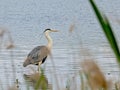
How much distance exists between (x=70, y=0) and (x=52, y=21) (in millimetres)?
10181

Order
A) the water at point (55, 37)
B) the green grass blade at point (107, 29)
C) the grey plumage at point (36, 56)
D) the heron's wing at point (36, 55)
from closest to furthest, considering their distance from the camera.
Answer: the green grass blade at point (107, 29), the water at point (55, 37), the grey plumage at point (36, 56), the heron's wing at point (36, 55)

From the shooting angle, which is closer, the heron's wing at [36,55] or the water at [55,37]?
the water at [55,37]

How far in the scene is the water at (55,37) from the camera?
6594mm

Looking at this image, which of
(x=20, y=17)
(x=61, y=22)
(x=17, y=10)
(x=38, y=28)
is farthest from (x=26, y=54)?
(x=17, y=10)

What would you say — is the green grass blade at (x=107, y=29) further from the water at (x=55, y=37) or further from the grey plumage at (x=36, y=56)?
the grey plumage at (x=36, y=56)

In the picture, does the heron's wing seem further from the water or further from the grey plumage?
the water

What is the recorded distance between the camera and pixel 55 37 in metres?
12.3

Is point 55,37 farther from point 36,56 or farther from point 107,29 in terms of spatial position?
point 107,29

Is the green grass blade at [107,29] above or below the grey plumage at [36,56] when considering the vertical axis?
below

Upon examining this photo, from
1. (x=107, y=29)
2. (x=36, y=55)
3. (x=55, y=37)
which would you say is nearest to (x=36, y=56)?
(x=36, y=55)

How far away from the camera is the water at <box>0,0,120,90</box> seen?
6594 mm

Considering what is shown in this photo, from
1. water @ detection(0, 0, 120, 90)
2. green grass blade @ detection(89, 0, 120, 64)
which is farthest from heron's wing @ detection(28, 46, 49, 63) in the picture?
green grass blade @ detection(89, 0, 120, 64)

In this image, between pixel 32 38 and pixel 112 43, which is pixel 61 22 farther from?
pixel 112 43

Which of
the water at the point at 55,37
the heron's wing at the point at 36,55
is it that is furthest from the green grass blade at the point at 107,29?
the heron's wing at the point at 36,55
